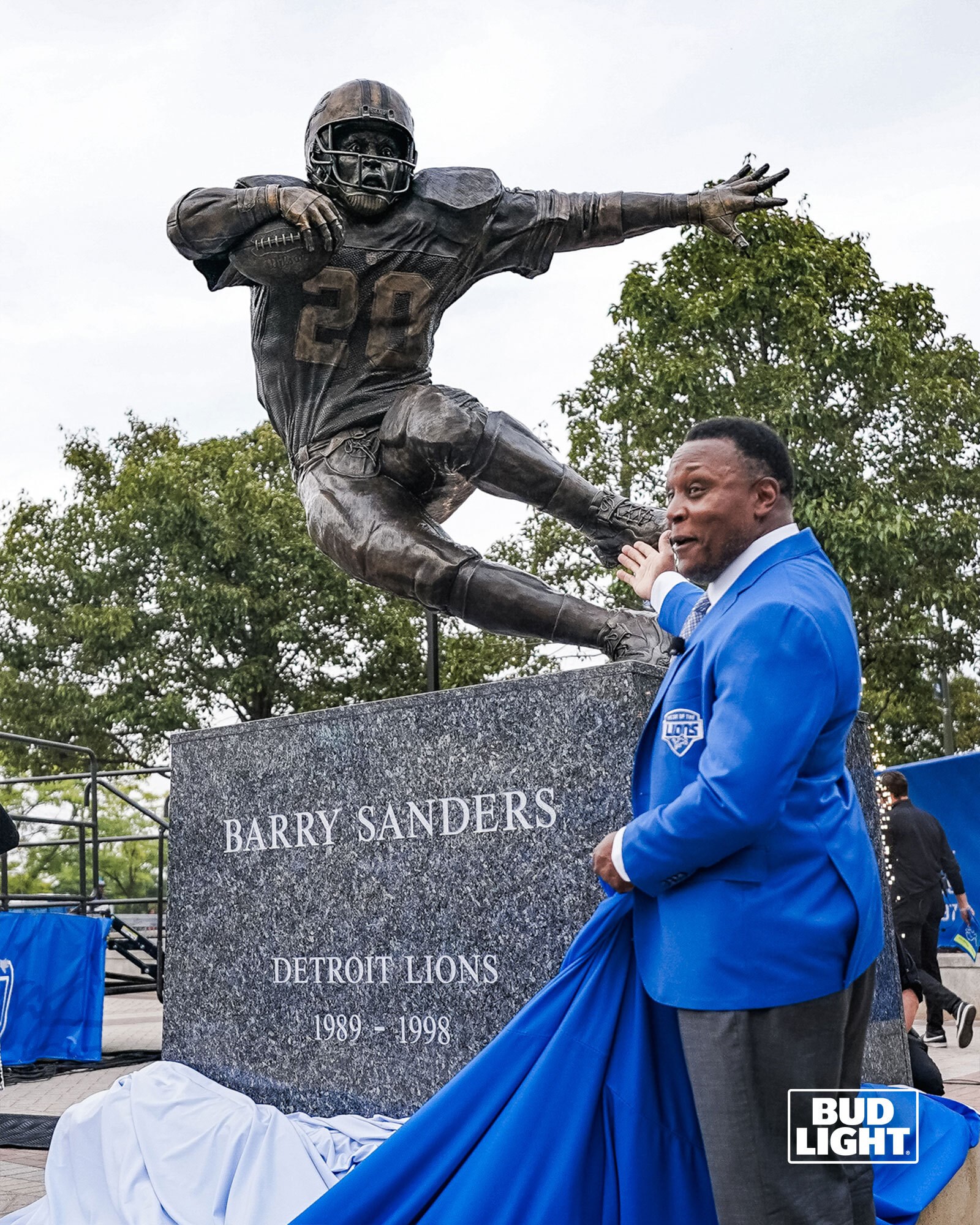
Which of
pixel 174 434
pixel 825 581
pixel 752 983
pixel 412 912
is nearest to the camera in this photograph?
pixel 752 983

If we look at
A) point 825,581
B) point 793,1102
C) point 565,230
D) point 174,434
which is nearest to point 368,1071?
point 793,1102

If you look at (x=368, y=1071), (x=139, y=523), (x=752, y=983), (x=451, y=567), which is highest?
(x=139, y=523)

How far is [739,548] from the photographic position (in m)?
2.38

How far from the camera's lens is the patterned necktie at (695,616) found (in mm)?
2555

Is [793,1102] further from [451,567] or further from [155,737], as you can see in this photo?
[155,737]

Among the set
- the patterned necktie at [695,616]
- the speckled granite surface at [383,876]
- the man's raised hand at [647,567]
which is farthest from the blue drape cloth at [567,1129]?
the speckled granite surface at [383,876]

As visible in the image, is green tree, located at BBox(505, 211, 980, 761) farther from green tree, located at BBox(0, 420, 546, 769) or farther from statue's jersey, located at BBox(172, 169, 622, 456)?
statue's jersey, located at BBox(172, 169, 622, 456)

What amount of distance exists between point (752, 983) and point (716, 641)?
55 centimetres

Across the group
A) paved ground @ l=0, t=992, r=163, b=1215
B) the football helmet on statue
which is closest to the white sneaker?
paved ground @ l=0, t=992, r=163, b=1215

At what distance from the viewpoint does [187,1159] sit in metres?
3.58

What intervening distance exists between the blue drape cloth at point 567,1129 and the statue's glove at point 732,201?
A: 2.69 metres

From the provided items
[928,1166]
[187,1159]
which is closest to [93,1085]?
[187,1159]

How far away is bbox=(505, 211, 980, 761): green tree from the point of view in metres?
17.3

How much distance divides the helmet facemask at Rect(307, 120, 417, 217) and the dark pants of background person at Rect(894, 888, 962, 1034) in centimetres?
599
